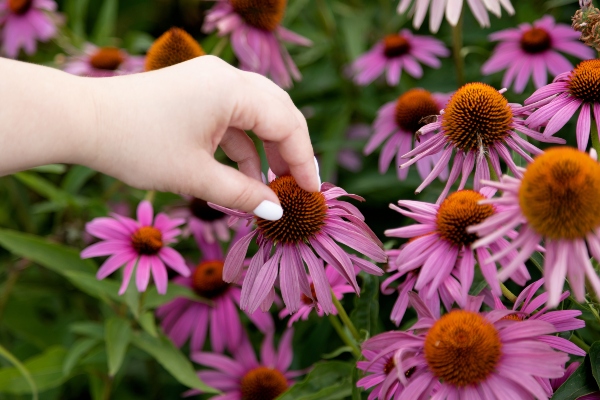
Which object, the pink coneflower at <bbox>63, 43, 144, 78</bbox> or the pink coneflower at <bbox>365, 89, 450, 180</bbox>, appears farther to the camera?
the pink coneflower at <bbox>63, 43, 144, 78</bbox>

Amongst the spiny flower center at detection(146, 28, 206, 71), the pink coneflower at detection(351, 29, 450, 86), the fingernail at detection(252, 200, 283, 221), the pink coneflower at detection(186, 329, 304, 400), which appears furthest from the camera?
the pink coneflower at detection(351, 29, 450, 86)

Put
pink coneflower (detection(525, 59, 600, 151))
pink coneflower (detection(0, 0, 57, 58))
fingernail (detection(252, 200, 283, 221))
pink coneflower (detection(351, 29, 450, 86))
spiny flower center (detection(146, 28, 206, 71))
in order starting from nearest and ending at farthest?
1. fingernail (detection(252, 200, 283, 221))
2. pink coneflower (detection(525, 59, 600, 151))
3. spiny flower center (detection(146, 28, 206, 71))
4. pink coneflower (detection(351, 29, 450, 86))
5. pink coneflower (detection(0, 0, 57, 58))

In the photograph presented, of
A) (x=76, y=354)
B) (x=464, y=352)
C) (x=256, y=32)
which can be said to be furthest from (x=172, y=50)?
(x=464, y=352)

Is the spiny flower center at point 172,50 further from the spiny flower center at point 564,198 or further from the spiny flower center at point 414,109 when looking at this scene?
the spiny flower center at point 564,198

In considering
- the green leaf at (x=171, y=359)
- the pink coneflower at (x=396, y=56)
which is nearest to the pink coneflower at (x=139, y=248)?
the green leaf at (x=171, y=359)

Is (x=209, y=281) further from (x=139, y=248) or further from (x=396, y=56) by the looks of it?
(x=396, y=56)

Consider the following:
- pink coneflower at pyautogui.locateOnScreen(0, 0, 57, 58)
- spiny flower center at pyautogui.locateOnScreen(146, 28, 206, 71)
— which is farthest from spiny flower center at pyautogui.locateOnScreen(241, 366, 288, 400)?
pink coneflower at pyautogui.locateOnScreen(0, 0, 57, 58)

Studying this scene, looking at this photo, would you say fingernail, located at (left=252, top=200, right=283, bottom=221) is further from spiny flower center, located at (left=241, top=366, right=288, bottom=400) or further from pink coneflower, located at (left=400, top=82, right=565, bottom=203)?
spiny flower center, located at (left=241, top=366, right=288, bottom=400)
